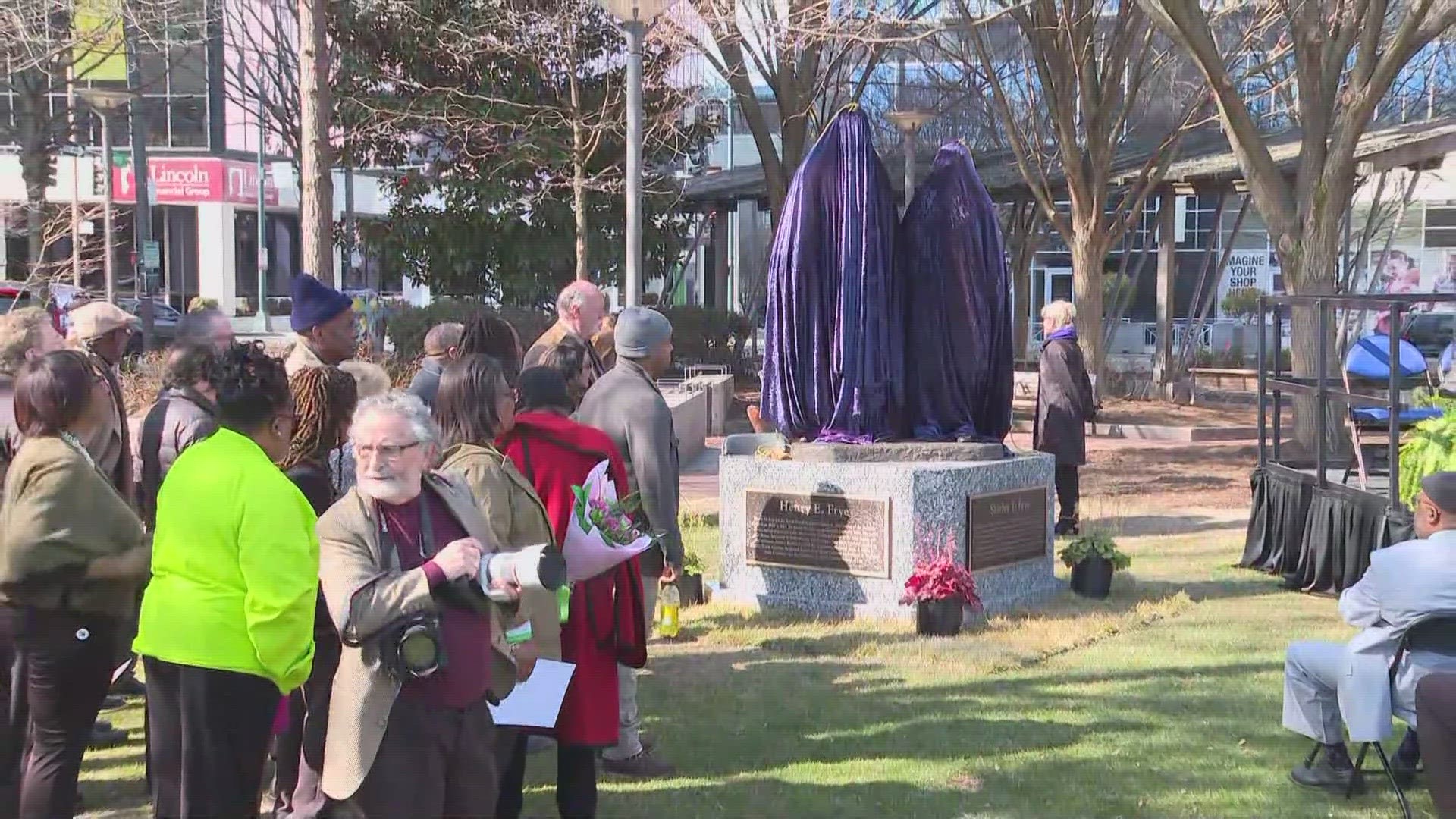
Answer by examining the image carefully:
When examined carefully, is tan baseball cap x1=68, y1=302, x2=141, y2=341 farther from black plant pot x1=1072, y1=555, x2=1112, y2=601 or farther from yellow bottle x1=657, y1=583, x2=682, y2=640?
black plant pot x1=1072, y1=555, x2=1112, y2=601

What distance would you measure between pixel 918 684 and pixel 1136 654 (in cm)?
132

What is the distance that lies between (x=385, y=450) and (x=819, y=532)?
504 cm

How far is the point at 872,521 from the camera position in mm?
8359

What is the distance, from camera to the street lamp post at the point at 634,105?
9914 millimetres

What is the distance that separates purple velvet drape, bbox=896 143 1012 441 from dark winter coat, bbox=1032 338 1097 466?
2073mm

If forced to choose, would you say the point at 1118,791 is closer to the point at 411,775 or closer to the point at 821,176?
the point at 411,775

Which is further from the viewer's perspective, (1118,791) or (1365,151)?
(1365,151)

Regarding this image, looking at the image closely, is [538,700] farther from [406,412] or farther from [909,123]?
[909,123]

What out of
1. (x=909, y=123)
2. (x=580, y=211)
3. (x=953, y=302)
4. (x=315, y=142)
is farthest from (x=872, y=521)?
(x=580, y=211)

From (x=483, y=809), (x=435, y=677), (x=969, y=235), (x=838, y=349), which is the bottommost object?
(x=483, y=809)

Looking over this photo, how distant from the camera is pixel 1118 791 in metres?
5.63

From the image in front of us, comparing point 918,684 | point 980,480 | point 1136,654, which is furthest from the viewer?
point 980,480

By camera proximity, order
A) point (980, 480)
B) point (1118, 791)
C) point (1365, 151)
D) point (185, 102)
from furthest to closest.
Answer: point (185, 102), point (1365, 151), point (980, 480), point (1118, 791)

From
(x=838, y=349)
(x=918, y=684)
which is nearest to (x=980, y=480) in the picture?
(x=838, y=349)
